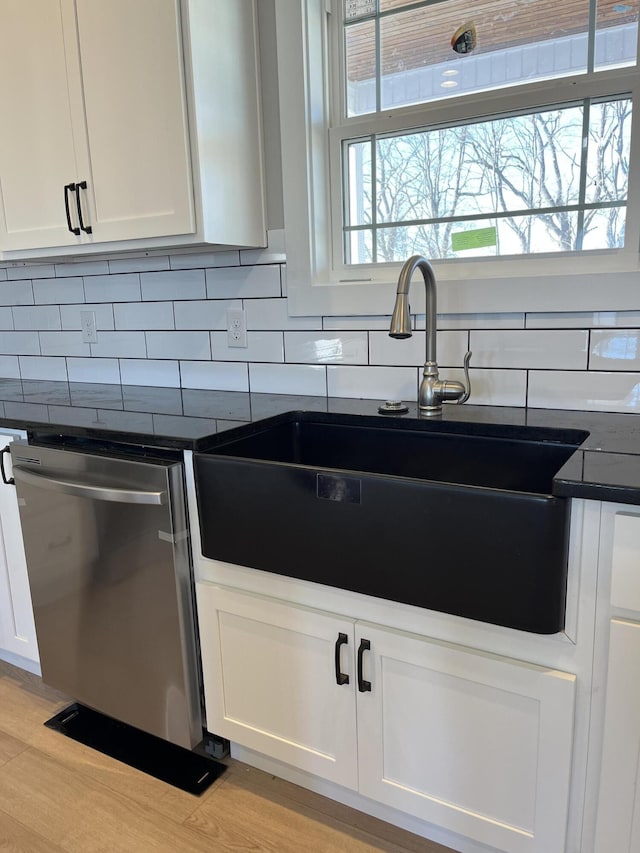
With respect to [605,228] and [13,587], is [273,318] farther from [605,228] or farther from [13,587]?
[13,587]

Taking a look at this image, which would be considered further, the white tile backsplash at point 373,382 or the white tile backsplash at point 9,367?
the white tile backsplash at point 9,367

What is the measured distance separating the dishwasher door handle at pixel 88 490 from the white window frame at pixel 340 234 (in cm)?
74

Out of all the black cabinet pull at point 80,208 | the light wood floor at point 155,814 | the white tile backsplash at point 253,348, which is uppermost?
the black cabinet pull at point 80,208

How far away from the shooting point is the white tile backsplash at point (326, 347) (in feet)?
5.87

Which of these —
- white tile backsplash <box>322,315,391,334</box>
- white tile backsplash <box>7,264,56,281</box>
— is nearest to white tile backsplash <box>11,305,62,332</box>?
white tile backsplash <box>7,264,56,281</box>

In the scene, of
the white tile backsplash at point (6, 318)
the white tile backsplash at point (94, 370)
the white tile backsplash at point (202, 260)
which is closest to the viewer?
the white tile backsplash at point (202, 260)

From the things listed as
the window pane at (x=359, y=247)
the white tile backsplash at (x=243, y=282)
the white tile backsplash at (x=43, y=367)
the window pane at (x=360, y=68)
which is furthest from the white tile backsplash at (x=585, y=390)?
the white tile backsplash at (x=43, y=367)

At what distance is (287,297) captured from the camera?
1860mm

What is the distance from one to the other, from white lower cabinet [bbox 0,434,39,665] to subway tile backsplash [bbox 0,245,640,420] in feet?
1.33

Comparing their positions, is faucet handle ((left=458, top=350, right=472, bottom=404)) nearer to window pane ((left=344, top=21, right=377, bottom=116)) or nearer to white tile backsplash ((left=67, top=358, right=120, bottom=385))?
window pane ((left=344, top=21, right=377, bottom=116))

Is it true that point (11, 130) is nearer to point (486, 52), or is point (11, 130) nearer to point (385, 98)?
point (385, 98)

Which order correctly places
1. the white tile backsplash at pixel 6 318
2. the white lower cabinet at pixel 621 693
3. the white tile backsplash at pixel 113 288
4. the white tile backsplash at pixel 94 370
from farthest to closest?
the white tile backsplash at pixel 6 318, the white tile backsplash at pixel 94 370, the white tile backsplash at pixel 113 288, the white lower cabinet at pixel 621 693

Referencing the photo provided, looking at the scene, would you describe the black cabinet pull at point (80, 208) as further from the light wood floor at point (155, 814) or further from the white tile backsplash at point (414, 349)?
the light wood floor at point (155, 814)

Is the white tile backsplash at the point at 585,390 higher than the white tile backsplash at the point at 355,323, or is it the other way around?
the white tile backsplash at the point at 355,323
